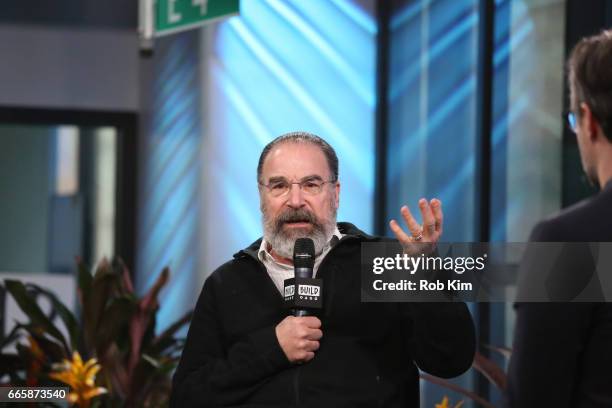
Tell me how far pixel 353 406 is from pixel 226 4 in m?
2.23

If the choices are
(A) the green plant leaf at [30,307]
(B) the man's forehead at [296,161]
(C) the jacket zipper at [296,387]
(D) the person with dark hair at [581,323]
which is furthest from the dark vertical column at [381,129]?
(D) the person with dark hair at [581,323]

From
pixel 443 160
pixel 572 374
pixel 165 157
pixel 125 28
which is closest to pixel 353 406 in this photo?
pixel 572 374

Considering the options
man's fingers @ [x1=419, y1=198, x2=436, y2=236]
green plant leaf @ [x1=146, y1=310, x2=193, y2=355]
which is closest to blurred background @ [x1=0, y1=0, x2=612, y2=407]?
green plant leaf @ [x1=146, y1=310, x2=193, y2=355]

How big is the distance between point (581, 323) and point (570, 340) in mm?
28

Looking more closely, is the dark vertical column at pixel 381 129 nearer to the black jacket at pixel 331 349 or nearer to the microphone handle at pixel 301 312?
the black jacket at pixel 331 349

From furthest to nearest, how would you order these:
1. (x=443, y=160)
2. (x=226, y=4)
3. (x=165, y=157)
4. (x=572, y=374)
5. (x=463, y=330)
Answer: (x=165, y=157), (x=443, y=160), (x=226, y=4), (x=463, y=330), (x=572, y=374)

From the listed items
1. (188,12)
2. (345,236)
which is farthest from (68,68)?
(345,236)

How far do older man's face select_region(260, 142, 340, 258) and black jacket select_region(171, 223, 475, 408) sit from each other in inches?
2.4

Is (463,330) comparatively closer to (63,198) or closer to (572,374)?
(572,374)

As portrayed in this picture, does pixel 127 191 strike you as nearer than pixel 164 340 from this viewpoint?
No

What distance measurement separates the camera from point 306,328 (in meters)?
2.30

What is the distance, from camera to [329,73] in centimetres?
565

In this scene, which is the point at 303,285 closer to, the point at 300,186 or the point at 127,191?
the point at 300,186

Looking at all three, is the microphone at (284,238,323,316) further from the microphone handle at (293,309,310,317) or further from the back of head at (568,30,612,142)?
the back of head at (568,30,612,142)
